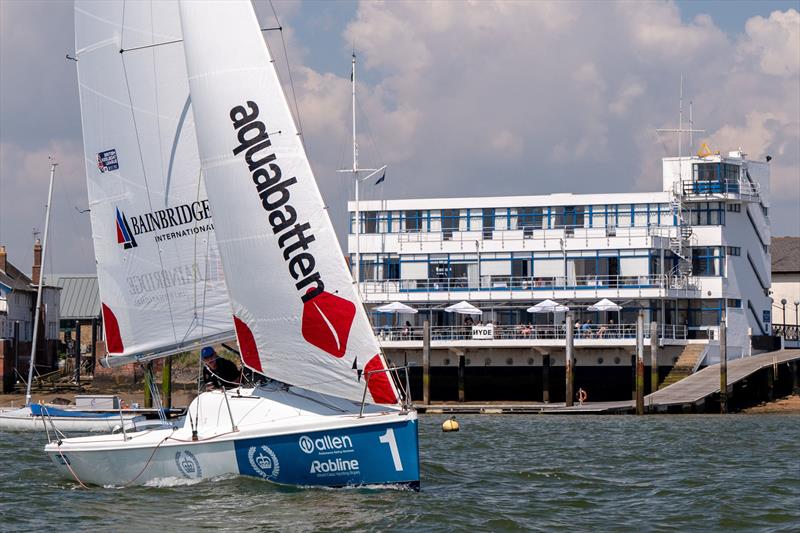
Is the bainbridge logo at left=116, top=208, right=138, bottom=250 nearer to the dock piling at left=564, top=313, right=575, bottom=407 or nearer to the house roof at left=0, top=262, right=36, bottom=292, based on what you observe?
the dock piling at left=564, top=313, right=575, bottom=407

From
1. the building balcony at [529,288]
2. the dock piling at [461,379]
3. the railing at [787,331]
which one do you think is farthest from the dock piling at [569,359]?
the railing at [787,331]

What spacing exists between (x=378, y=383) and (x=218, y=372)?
4.27 m

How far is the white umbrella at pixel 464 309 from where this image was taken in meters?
68.1

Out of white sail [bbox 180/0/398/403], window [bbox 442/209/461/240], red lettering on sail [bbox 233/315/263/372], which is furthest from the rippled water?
window [bbox 442/209/461/240]

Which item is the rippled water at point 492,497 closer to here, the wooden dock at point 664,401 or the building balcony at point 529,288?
the wooden dock at point 664,401

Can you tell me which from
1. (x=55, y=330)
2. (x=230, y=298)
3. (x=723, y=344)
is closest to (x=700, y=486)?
(x=230, y=298)

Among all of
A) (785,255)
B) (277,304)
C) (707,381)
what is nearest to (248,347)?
(277,304)

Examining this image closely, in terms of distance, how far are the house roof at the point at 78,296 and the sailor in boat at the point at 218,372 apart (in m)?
67.0

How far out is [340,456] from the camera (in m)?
22.8

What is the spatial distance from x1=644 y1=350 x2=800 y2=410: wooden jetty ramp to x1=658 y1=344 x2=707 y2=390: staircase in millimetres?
774

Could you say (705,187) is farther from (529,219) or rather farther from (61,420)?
(61,420)

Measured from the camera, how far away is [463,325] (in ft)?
233

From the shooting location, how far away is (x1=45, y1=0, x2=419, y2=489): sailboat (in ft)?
75.2

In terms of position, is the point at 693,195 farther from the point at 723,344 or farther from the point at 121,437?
the point at 121,437
